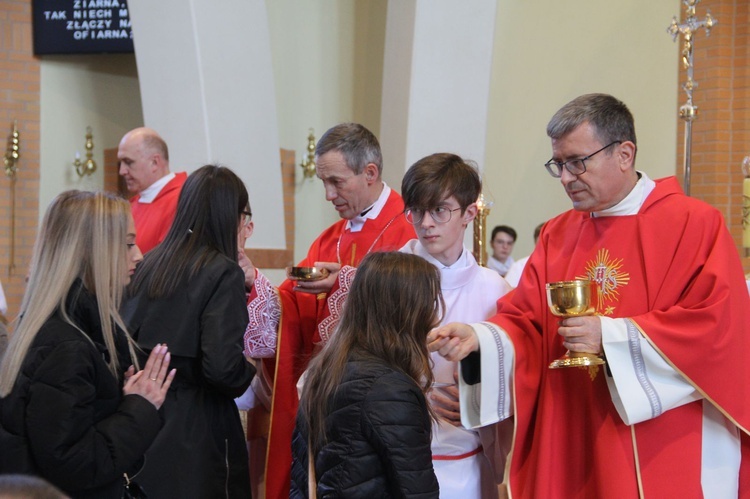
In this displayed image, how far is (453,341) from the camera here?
2.87 meters

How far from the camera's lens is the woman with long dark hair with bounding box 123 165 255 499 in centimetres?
310

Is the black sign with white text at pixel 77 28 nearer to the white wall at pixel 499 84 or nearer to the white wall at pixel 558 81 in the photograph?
the white wall at pixel 499 84

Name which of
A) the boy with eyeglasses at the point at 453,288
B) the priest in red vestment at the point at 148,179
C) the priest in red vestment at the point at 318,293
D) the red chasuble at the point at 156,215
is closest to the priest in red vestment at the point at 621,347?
the boy with eyeglasses at the point at 453,288

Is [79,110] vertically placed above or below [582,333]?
above

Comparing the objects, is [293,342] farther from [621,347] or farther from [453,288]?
[621,347]

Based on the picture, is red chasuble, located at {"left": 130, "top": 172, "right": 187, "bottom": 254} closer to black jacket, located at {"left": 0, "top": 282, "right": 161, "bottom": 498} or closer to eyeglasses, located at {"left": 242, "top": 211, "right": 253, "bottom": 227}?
eyeglasses, located at {"left": 242, "top": 211, "right": 253, "bottom": 227}

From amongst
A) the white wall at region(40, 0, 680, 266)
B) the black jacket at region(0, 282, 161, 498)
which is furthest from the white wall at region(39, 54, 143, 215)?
the black jacket at region(0, 282, 161, 498)

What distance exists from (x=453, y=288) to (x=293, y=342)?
914 millimetres

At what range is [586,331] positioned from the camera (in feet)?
8.92

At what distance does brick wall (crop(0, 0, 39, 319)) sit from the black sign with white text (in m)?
0.12

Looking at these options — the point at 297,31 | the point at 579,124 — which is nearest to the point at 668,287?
the point at 579,124

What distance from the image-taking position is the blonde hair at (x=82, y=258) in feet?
8.36

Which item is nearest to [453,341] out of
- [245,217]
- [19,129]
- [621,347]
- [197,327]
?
[621,347]

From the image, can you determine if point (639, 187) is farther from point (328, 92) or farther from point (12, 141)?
point (12, 141)
